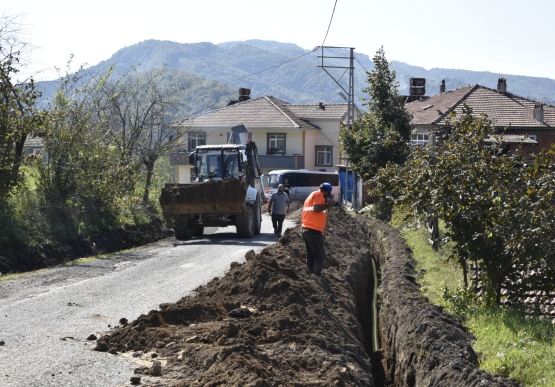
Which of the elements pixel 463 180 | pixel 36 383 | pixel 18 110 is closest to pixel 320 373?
pixel 36 383

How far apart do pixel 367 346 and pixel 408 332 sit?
3774 mm

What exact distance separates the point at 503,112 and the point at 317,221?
1446 inches

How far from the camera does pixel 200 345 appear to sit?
865 centimetres

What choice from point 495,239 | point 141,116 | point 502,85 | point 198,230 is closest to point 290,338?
point 495,239

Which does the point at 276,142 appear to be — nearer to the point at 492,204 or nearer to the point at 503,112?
the point at 503,112

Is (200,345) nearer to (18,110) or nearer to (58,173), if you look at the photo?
(18,110)

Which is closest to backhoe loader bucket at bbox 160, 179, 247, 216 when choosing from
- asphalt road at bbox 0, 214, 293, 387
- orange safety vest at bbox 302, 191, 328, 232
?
asphalt road at bbox 0, 214, 293, 387

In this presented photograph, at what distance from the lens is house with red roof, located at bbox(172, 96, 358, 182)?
207ft

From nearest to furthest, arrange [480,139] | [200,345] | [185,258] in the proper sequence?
[200,345] < [480,139] < [185,258]

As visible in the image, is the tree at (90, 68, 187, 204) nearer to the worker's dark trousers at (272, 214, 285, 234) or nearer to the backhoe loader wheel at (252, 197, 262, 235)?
the backhoe loader wheel at (252, 197, 262, 235)

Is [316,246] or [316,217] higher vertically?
[316,217]

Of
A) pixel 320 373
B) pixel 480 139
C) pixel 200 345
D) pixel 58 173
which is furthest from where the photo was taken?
pixel 58 173

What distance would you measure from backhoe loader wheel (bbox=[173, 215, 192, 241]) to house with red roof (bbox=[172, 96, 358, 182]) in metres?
37.0

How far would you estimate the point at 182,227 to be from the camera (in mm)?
24703
